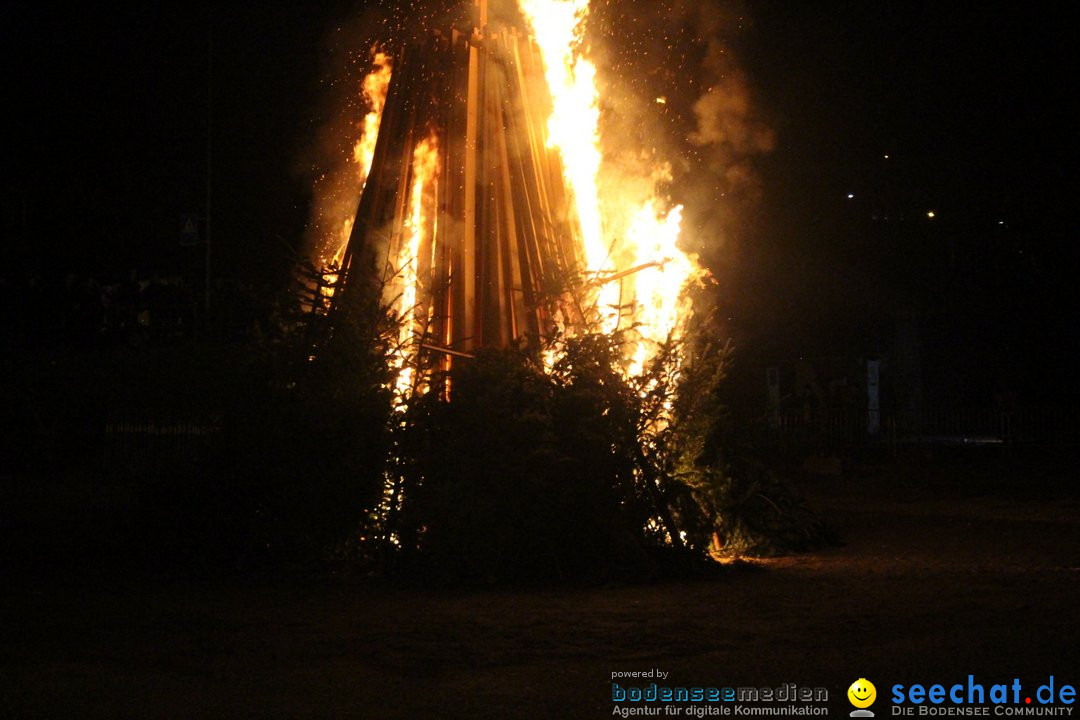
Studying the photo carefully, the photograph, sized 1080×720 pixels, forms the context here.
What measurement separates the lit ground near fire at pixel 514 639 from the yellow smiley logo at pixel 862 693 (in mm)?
67

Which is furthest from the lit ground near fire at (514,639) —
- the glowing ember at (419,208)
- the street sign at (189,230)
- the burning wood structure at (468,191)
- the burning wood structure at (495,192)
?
the street sign at (189,230)

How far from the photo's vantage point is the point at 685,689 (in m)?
6.55

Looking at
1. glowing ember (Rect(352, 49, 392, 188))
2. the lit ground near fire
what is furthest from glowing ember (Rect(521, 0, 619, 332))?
the lit ground near fire

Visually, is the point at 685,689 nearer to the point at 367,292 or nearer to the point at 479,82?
the point at 367,292

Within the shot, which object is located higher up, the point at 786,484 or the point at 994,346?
the point at 994,346

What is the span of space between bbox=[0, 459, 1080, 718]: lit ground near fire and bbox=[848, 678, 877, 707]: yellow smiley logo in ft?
0.22

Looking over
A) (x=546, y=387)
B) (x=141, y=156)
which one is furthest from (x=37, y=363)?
(x=546, y=387)

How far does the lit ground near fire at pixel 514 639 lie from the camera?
6500 mm

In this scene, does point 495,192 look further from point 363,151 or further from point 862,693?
point 862,693

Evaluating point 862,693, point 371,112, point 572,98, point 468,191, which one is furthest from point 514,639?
point 371,112

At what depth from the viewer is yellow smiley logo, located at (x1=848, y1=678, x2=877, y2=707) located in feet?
20.5

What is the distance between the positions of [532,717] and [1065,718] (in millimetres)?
2782

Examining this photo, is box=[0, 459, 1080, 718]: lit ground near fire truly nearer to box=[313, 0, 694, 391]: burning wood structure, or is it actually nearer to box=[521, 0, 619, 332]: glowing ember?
box=[313, 0, 694, 391]: burning wood structure

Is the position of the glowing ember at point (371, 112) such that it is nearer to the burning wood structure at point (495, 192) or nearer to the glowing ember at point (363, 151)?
the glowing ember at point (363, 151)
